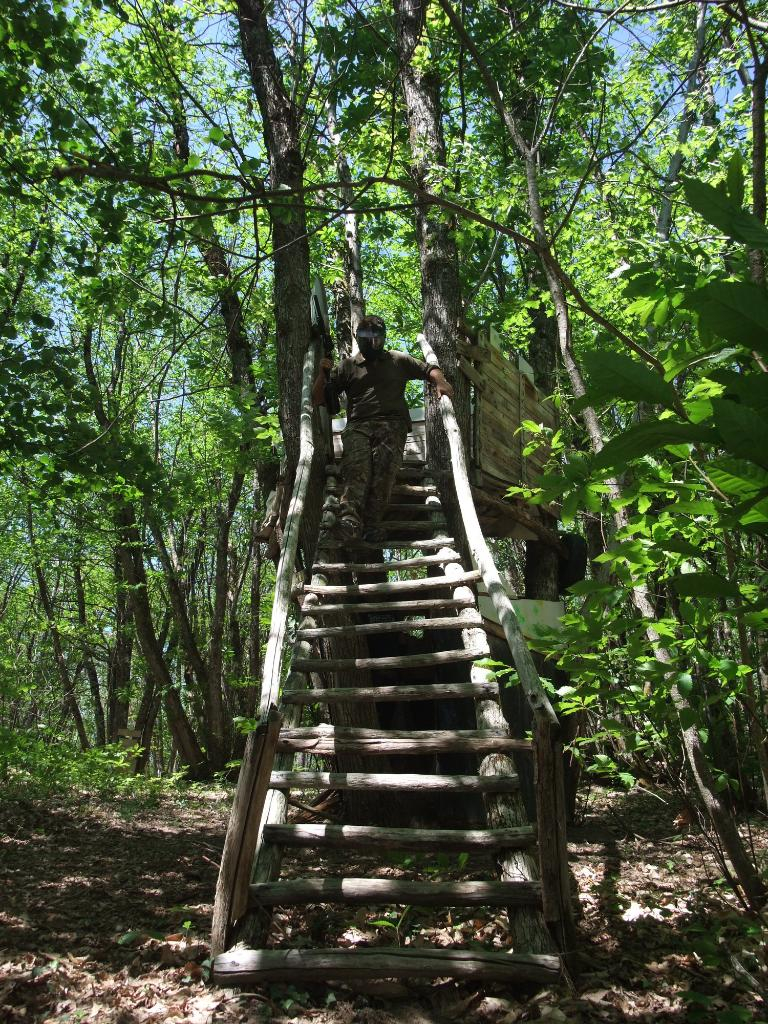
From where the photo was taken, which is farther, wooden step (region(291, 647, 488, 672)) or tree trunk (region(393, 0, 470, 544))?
tree trunk (region(393, 0, 470, 544))

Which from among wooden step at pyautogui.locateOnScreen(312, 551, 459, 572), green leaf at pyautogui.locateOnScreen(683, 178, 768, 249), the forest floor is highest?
green leaf at pyautogui.locateOnScreen(683, 178, 768, 249)

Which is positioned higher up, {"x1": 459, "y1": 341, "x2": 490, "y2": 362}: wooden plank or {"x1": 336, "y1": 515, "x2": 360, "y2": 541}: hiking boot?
{"x1": 459, "y1": 341, "x2": 490, "y2": 362}: wooden plank

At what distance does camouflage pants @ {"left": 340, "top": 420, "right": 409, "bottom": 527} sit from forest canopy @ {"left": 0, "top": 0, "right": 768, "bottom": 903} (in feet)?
1.85

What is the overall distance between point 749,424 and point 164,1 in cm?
1078

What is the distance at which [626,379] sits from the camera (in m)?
0.96

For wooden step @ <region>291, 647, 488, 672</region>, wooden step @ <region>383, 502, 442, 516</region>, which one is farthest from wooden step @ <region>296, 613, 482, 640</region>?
wooden step @ <region>383, 502, 442, 516</region>

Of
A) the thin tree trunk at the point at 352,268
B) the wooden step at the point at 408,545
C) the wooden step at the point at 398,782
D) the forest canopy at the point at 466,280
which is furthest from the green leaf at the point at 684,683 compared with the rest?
the thin tree trunk at the point at 352,268

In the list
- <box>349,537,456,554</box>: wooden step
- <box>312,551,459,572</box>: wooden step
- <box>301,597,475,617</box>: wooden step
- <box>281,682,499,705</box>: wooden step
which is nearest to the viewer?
<box>281,682,499,705</box>: wooden step

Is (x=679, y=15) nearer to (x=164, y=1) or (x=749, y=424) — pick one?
(x=164, y=1)

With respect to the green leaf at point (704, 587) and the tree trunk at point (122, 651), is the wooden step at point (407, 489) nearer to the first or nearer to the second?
the green leaf at point (704, 587)

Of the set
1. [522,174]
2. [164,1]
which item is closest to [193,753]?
[522,174]

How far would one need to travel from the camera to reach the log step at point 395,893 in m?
3.03

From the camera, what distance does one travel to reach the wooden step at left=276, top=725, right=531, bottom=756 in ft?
12.0

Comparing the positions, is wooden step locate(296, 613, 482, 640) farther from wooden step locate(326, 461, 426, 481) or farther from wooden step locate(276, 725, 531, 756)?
wooden step locate(326, 461, 426, 481)
